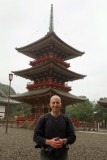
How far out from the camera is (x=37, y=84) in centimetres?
3688

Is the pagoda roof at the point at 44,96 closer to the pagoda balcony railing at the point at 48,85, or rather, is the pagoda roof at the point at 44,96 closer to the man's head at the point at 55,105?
the pagoda balcony railing at the point at 48,85

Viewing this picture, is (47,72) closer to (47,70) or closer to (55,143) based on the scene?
(47,70)

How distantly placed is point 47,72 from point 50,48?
341 centimetres

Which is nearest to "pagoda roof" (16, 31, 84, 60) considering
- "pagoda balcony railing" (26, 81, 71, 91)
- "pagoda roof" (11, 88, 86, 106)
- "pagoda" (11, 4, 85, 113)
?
"pagoda" (11, 4, 85, 113)

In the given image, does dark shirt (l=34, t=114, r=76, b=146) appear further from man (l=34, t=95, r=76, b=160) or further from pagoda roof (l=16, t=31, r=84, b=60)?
pagoda roof (l=16, t=31, r=84, b=60)

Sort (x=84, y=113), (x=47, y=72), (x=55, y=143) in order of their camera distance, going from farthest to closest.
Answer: (x=84, y=113) < (x=47, y=72) < (x=55, y=143)

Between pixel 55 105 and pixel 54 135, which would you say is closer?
pixel 54 135

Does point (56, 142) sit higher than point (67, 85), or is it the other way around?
point (67, 85)

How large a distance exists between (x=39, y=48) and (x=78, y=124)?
1187 centimetres

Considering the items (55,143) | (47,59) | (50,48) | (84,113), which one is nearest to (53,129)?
(55,143)

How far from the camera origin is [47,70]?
35562mm

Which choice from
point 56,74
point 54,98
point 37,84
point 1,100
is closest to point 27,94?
point 37,84

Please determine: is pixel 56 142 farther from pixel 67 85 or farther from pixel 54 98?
pixel 67 85

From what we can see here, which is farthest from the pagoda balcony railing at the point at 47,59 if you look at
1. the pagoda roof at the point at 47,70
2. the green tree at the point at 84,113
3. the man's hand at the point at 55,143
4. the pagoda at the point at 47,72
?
the man's hand at the point at 55,143
